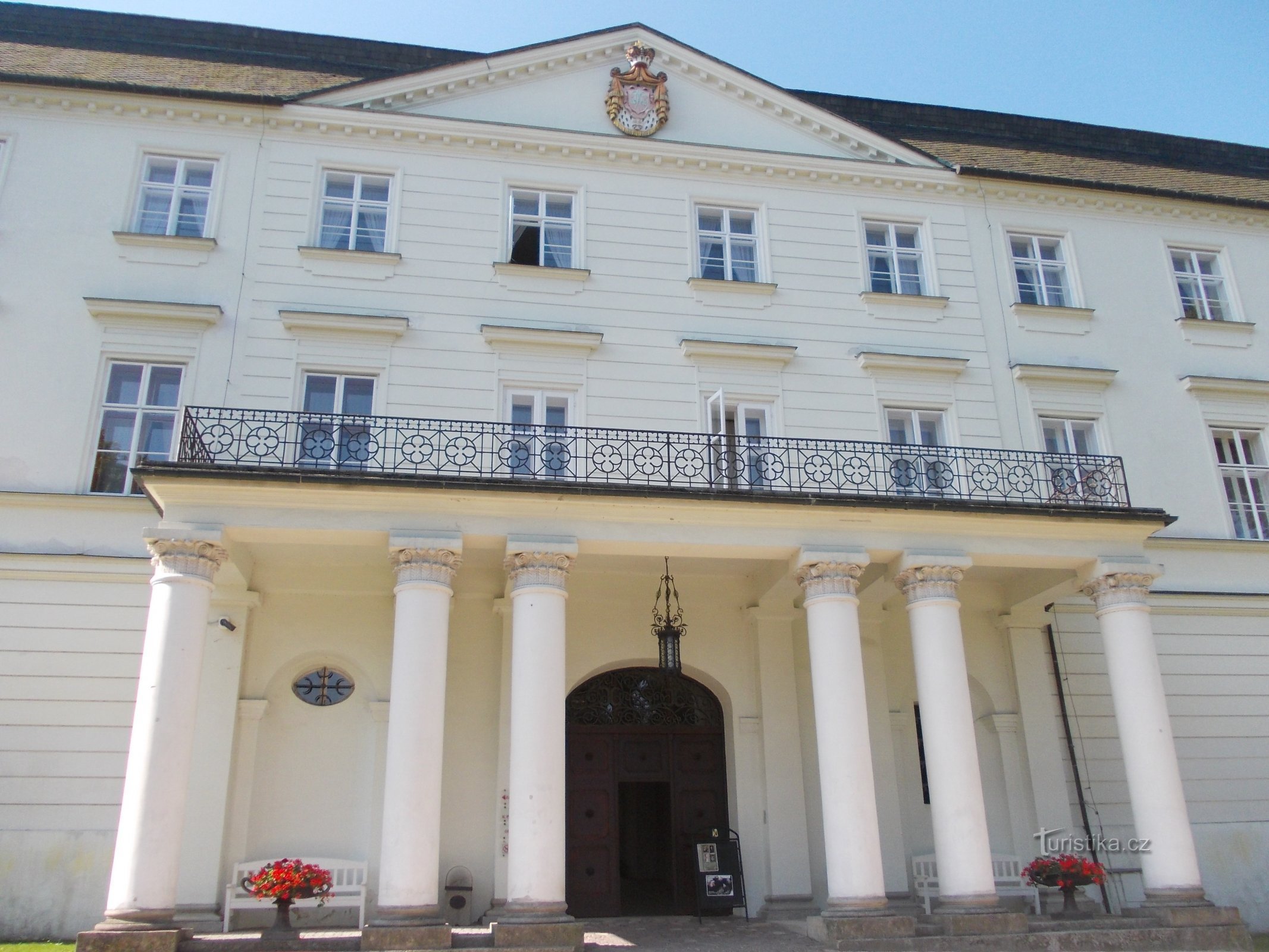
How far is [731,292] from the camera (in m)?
17.6

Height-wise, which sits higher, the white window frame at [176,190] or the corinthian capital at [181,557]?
the white window frame at [176,190]

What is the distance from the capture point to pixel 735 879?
14.8m

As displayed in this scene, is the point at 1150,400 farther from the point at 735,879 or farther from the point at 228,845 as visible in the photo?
the point at 228,845

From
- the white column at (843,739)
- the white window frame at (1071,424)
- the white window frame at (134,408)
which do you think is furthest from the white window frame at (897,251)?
the white window frame at (134,408)

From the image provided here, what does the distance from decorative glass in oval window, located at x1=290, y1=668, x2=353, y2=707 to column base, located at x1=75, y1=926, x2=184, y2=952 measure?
474 cm

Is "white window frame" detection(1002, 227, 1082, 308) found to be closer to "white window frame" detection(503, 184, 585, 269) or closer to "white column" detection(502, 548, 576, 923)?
"white window frame" detection(503, 184, 585, 269)

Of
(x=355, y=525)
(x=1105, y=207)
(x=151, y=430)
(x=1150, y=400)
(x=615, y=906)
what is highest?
(x=1105, y=207)

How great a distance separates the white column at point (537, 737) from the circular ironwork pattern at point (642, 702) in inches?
153

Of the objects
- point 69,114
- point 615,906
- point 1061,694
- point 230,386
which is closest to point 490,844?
point 615,906

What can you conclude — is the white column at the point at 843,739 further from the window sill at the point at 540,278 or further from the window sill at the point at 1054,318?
the window sill at the point at 1054,318

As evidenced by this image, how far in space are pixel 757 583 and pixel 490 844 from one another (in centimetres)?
534

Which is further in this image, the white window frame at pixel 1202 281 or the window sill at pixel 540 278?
the white window frame at pixel 1202 281

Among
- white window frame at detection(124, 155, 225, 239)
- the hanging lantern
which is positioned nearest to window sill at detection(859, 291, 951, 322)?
the hanging lantern

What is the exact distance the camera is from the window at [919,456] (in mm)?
15191
